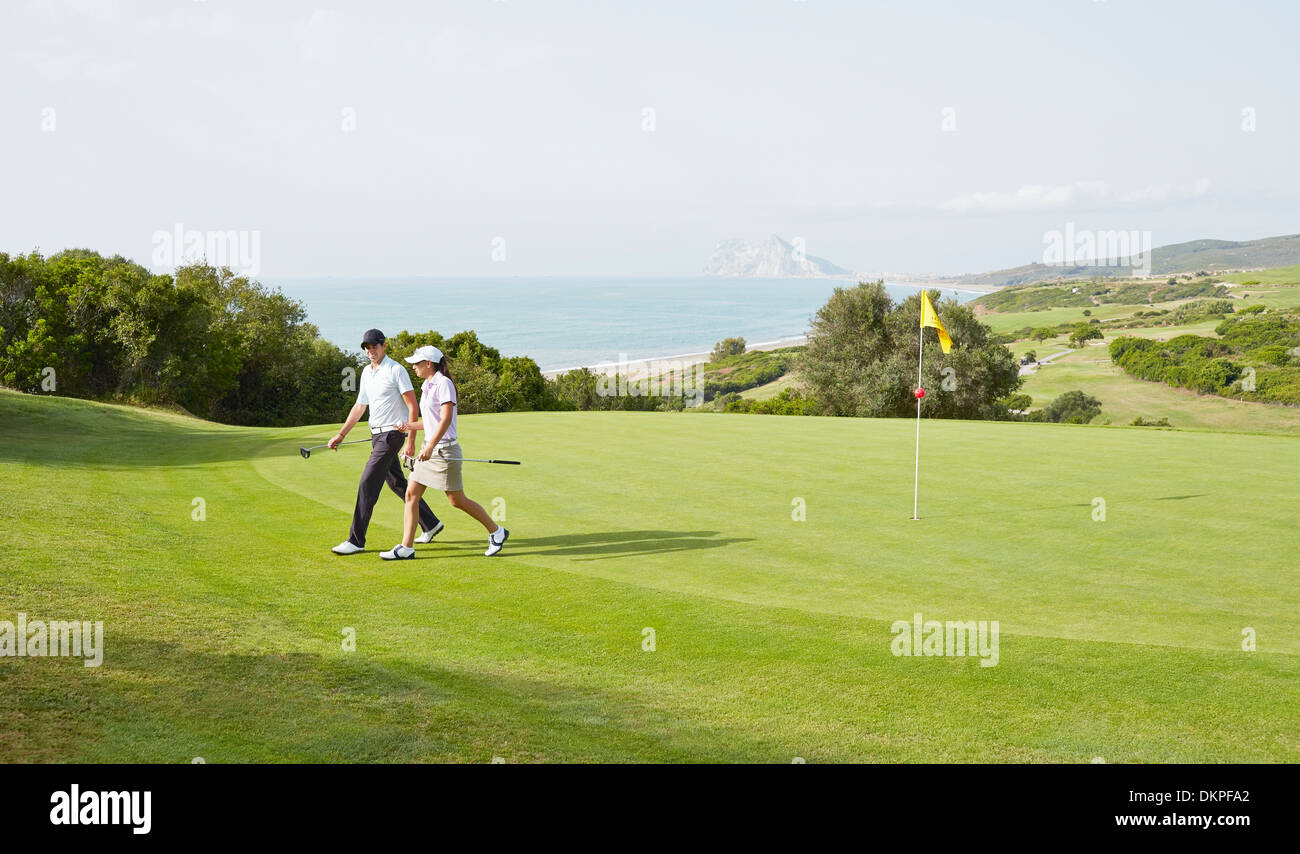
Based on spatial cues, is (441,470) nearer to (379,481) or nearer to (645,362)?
(379,481)

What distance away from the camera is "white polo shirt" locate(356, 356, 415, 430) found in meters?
10.3

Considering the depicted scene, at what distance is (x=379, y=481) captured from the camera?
10430 mm

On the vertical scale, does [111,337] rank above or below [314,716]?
above

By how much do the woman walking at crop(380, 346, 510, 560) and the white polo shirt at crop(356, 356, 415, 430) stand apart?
0.61 ft

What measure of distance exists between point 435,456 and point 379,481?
2.56 ft

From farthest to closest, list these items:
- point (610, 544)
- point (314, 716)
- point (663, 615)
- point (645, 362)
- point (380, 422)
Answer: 1. point (645, 362)
2. point (610, 544)
3. point (380, 422)
4. point (663, 615)
5. point (314, 716)

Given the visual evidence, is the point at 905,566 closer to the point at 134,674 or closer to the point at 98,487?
the point at 134,674

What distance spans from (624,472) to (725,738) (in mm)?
10685

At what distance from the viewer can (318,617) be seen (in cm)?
759

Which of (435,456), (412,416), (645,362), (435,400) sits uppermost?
(645,362)
